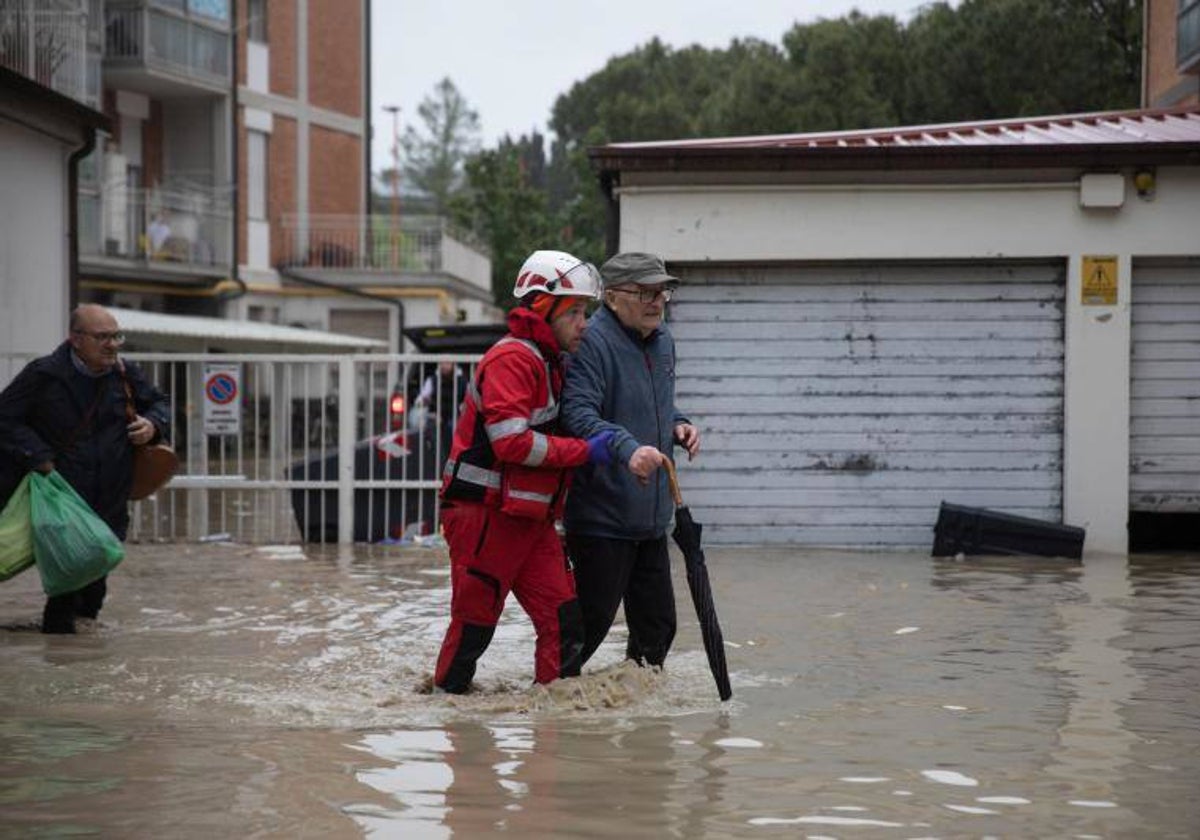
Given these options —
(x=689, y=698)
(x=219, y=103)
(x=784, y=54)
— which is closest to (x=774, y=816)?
(x=689, y=698)

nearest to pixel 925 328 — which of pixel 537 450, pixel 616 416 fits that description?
pixel 616 416

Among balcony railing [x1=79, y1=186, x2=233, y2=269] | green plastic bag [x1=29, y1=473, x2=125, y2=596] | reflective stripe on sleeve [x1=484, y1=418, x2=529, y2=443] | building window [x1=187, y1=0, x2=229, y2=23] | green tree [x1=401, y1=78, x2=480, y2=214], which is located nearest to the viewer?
reflective stripe on sleeve [x1=484, y1=418, x2=529, y2=443]

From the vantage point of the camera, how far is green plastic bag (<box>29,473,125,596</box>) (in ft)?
32.8

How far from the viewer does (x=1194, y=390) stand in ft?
51.8

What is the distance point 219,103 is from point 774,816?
3667cm

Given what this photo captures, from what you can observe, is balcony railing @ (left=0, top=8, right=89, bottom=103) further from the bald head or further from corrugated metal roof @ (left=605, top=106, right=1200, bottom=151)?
the bald head

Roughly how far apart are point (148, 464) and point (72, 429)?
546 mm

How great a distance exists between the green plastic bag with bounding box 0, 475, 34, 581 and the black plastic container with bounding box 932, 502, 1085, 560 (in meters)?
7.51

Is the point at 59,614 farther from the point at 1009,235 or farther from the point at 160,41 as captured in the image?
the point at 160,41

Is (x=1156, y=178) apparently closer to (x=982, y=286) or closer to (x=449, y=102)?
(x=982, y=286)

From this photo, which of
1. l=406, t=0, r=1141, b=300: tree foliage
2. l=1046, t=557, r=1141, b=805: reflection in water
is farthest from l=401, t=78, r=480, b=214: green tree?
l=1046, t=557, r=1141, b=805: reflection in water

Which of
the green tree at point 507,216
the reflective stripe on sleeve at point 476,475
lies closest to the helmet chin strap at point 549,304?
the reflective stripe on sleeve at point 476,475

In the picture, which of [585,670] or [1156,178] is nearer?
[585,670]

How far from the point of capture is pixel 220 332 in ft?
103
